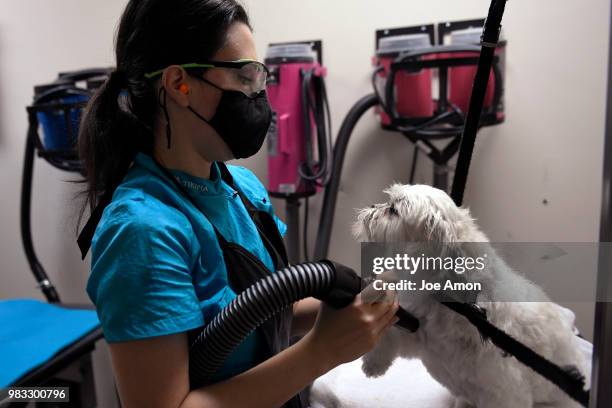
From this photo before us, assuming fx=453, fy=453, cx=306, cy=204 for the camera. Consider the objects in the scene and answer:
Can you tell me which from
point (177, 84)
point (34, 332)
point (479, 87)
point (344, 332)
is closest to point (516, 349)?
point (344, 332)

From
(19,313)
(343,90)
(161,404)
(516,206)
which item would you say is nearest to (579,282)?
(161,404)

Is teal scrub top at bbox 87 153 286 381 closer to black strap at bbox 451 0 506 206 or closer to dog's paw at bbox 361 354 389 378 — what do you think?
dog's paw at bbox 361 354 389 378

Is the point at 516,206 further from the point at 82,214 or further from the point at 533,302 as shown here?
the point at 82,214

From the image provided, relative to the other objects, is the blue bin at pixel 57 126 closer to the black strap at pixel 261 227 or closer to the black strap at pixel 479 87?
the black strap at pixel 261 227

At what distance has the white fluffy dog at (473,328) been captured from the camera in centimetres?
87

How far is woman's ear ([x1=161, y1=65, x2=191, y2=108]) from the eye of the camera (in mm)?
753

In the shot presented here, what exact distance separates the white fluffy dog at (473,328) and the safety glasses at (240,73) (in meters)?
0.38

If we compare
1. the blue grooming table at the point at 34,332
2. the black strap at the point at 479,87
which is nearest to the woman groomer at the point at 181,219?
the black strap at the point at 479,87

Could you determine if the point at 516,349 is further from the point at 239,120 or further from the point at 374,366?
the point at 239,120

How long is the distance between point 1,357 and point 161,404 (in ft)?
3.72

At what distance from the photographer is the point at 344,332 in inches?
28.7

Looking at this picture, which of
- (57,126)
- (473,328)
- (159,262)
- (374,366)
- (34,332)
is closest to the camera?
(159,262)

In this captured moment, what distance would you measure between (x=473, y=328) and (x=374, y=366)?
25cm

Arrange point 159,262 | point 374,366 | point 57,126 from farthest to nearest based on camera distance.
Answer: point 57,126 < point 374,366 < point 159,262
